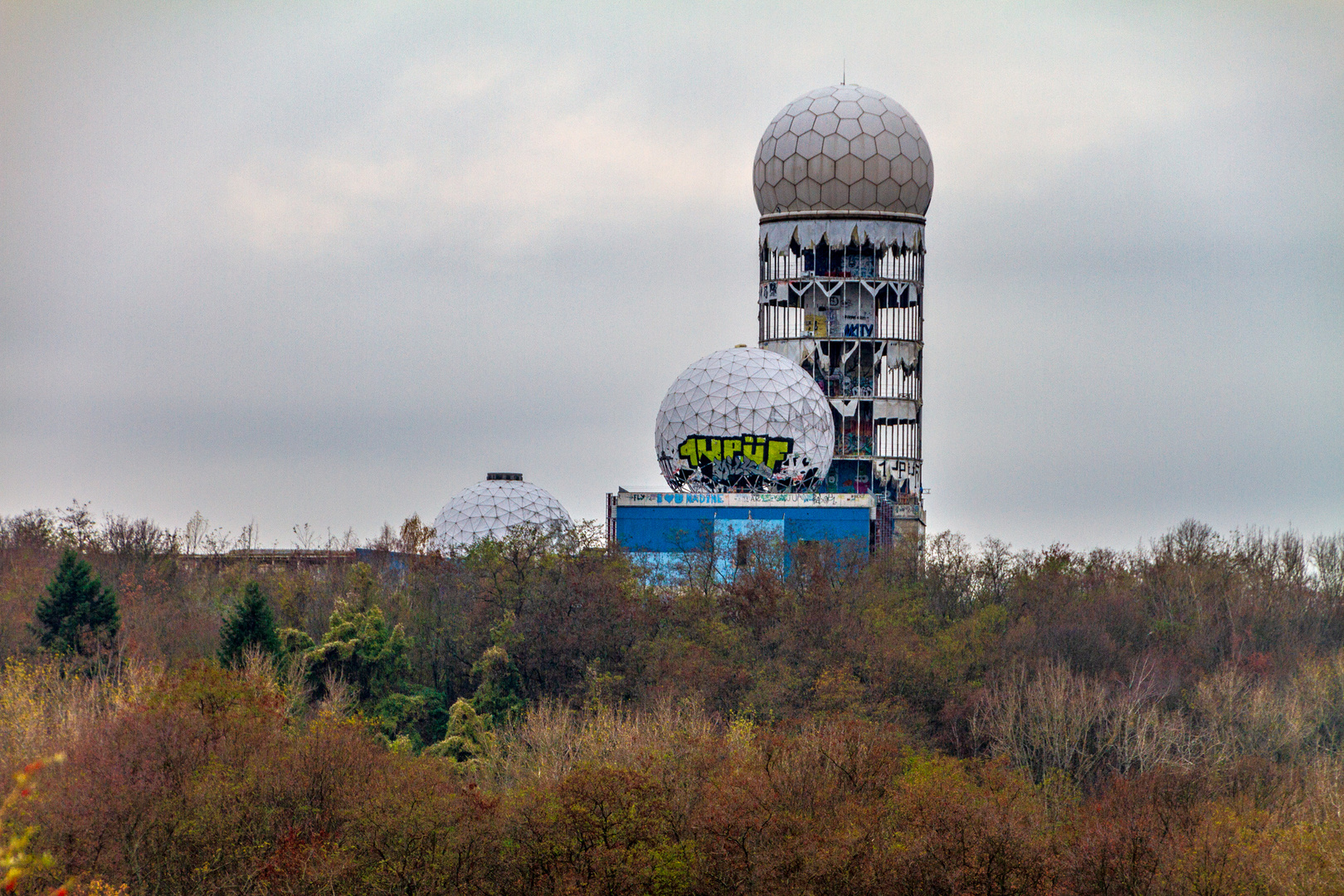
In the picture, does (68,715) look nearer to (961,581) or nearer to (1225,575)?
(961,581)

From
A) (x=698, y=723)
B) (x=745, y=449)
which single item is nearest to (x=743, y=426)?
(x=745, y=449)

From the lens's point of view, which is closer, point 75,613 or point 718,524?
point 75,613

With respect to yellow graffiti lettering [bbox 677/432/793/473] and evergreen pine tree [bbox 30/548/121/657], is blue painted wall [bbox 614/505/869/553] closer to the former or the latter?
yellow graffiti lettering [bbox 677/432/793/473]

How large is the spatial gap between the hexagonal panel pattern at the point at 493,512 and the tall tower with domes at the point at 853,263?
9.74 meters

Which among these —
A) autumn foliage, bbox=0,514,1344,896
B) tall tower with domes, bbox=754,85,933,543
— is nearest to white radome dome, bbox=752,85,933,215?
tall tower with domes, bbox=754,85,933,543

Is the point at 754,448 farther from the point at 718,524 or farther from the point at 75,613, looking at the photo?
the point at 75,613

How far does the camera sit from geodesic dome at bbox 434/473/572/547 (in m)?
63.8

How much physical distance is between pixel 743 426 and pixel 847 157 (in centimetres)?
1130

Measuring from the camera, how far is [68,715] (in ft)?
129

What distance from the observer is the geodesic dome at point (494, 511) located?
63781 millimetres

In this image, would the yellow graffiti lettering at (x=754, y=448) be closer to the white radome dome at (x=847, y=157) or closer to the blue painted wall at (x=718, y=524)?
the blue painted wall at (x=718, y=524)

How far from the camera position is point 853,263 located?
2660 inches

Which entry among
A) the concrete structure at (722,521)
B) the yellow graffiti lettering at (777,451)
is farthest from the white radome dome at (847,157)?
the concrete structure at (722,521)

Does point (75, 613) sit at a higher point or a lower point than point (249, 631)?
higher
